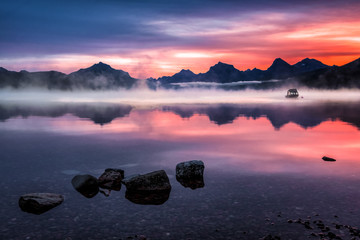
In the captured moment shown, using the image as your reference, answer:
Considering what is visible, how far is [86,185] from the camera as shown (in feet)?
58.5

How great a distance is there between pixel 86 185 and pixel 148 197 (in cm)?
360

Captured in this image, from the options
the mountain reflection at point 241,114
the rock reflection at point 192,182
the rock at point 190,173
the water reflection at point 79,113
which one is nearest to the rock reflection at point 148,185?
the rock reflection at point 192,182

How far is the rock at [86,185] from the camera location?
1761cm

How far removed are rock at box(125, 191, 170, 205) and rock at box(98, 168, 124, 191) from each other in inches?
51.1

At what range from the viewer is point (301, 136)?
120 ft

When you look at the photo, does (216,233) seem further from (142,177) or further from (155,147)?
(155,147)

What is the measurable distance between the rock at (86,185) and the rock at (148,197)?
1.92 metres

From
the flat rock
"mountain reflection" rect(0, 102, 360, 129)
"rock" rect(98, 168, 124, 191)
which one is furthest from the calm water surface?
"mountain reflection" rect(0, 102, 360, 129)

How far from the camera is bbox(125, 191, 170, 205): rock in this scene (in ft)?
53.6

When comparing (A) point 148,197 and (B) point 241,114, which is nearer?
(A) point 148,197

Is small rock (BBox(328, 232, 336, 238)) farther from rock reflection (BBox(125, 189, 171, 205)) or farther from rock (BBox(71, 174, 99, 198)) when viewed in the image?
rock (BBox(71, 174, 99, 198))

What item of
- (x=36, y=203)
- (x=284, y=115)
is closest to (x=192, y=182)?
(x=36, y=203)

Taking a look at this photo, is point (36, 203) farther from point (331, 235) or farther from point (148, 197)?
point (331, 235)

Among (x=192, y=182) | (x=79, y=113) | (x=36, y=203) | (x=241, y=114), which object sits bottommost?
(x=241, y=114)
